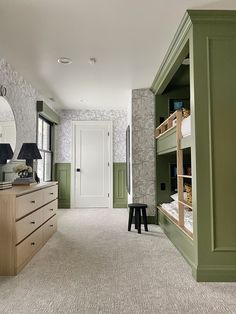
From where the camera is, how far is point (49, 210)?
3.50 m

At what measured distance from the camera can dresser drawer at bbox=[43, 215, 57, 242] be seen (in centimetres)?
327

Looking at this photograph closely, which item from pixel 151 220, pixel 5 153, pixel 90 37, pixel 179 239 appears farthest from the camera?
pixel 151 220

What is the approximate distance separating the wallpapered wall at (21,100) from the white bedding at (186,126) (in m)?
2.37

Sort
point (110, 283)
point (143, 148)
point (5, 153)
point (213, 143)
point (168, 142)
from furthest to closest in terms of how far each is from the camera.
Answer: point (143, 148) → point (168, 142) → point (5, 153) → point (213, 143) → point (110, 283)

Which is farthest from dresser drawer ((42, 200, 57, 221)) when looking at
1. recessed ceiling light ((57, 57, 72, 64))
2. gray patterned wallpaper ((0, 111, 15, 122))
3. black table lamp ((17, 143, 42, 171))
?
recessed ceiling light ((57, 57, 72, 64))

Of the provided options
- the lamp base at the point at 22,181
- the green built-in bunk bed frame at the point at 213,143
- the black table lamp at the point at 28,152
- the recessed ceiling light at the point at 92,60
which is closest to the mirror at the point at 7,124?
the black table lamp at the point at 28,152

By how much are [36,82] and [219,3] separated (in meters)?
3.08

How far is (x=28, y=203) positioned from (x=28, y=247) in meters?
0.46

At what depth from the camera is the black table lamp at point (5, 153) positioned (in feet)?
10.3

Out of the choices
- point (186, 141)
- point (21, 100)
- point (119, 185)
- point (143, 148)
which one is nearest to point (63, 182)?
point (119, 185)

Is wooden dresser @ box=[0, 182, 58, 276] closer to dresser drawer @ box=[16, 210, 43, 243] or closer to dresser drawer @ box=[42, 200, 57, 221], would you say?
dresser drawer @ box=[16, 210, 43, 243]

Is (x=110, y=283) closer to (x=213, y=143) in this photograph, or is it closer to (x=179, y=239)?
(x=179, y=239)

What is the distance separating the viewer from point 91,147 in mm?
6332

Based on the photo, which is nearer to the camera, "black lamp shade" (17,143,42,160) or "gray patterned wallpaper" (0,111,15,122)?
"gray patterned wallpaper" (0,111,15,122)
